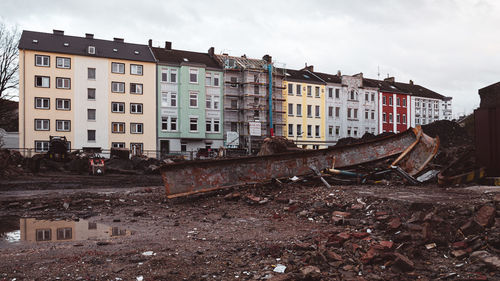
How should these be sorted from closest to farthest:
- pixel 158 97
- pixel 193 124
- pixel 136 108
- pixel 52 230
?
pixel 52 230 → pixel 136 108 → pixel 158 97 → pixel 193 124

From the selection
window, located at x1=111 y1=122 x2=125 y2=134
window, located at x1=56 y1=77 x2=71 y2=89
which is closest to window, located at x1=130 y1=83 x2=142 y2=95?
window, located at x1=111 y1=122 x2=125 y2=134

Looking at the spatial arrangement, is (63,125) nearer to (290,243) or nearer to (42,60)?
(42,60)

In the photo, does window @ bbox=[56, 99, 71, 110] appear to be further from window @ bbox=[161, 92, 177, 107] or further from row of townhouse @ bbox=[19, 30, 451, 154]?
window @ bbox=[161, 92, 177, 107]

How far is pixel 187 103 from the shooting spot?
45.4 meters

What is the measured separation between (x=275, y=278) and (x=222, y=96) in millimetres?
45414

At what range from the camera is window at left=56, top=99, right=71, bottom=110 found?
40281mm

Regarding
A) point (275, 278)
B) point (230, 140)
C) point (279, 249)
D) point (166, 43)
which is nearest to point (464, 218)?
point (279, 249)

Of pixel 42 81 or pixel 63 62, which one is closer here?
pixel 42 81

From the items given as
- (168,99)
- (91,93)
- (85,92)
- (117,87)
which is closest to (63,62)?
(85,92)

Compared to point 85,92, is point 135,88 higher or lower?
higher

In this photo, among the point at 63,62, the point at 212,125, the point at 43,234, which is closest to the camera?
the point at 43,234

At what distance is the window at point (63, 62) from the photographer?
133 feet

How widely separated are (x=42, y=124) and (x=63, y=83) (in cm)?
501

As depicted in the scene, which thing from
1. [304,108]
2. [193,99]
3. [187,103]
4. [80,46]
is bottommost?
[187,103]
